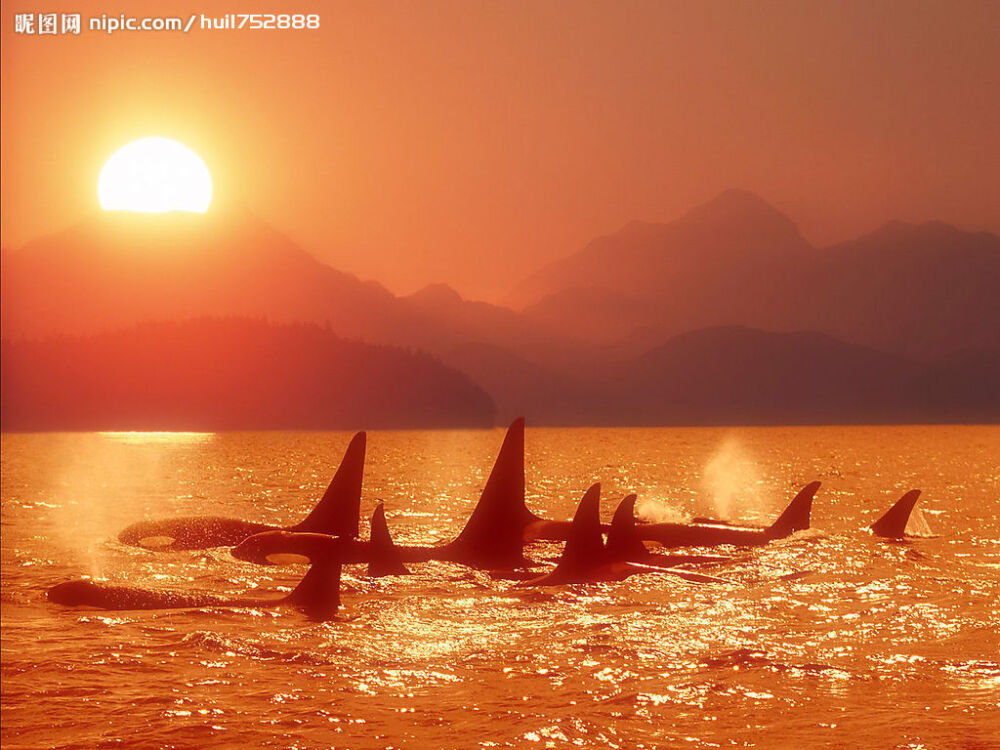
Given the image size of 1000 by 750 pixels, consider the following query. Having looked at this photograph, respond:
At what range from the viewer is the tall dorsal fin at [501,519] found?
97.7ft

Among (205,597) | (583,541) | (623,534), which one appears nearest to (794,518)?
(623,534)

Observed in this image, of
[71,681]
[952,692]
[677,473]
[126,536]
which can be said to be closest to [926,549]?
[952,692]

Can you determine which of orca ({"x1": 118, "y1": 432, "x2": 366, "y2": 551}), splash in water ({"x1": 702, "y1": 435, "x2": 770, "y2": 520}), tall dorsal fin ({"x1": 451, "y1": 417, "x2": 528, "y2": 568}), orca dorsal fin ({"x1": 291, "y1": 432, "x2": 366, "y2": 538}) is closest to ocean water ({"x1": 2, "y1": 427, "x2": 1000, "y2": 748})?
tall dorsal fin ({"x1": 451, "y1": 417, "x2": 528, "y2": 568})

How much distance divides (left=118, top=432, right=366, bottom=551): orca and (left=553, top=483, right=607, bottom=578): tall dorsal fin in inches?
244

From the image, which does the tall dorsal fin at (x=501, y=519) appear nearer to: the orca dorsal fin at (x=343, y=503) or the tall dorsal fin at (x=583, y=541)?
the tall dorsal fin at (x=583, y=541)

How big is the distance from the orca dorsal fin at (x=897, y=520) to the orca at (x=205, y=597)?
73.8 feet

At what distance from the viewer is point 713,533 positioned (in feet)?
114

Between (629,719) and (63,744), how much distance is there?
251 inches

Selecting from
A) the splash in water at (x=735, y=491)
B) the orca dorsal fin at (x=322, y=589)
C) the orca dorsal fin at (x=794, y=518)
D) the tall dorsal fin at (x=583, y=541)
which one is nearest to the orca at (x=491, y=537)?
the tall dorsal fin at (x=583, y=541)

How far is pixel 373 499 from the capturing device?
62.6 m

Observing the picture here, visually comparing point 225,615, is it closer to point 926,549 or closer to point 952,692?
point 952,692

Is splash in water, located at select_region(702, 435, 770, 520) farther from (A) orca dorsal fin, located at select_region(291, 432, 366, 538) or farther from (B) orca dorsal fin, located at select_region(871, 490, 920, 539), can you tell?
(A) orca dorsal fin, located at select_region(291, 432, 366, 538)

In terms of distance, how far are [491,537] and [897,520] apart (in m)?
16.6

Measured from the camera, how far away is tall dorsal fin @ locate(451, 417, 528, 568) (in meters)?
29.8
